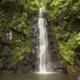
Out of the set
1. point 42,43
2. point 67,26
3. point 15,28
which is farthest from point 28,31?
point 67,26

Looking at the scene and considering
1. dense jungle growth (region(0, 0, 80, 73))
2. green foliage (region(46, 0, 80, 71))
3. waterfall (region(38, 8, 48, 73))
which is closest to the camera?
green foliage (region(46, 0, 80, 71))

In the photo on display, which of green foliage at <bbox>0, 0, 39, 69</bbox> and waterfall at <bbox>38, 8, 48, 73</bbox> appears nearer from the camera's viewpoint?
green foliage at <bbox>0, 0, 39, 69</bbox>

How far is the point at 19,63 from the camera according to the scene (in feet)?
56.6

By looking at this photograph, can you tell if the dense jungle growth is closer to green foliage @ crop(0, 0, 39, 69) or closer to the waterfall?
green foliage @ crop(0, 0, 39, 69)

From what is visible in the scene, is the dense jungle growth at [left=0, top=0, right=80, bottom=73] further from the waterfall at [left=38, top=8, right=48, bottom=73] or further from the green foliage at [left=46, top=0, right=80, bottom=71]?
the waterfall at [left=38, top=8, right=48, bottom=73]

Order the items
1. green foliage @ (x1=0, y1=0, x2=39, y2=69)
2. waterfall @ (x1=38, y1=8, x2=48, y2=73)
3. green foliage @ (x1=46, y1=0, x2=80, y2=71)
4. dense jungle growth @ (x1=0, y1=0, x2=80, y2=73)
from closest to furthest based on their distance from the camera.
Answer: green foliage @ (x1=46, y1=0, x2=80, y2=71), dense jungle growth @ (x1=0, y1=0, x2=80, y2=73), green foliage @ (x1=0, y1=0, x2=39, y2=69), waterfall @ (x1=38, y1=8, x2=48, y2=73)

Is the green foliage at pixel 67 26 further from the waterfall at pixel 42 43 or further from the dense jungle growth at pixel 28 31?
the waterfall at pixel 42 43

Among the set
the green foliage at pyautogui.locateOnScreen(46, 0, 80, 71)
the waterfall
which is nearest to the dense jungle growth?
the green foliage at pyautogui.locateOnScreen(46, 0, 80, 71)

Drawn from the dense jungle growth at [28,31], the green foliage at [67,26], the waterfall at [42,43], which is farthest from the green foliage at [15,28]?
the green foliage at [67,26]

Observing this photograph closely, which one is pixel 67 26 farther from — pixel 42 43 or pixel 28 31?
pixel 28 31

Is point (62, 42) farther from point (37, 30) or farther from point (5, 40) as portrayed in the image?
point (5, 40)

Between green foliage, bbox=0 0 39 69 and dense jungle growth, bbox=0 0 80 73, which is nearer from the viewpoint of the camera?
dense jungle growth, bbox=0 0 80 73

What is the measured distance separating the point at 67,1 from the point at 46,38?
433cm

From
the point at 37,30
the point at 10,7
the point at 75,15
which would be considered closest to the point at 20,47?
the point at 37,30
